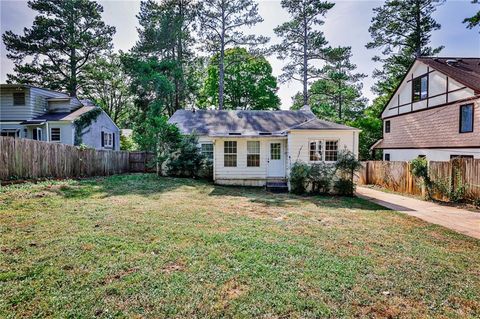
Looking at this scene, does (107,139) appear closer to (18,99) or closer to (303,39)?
(18,99)

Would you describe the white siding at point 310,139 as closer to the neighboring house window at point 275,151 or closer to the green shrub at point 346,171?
the green shrub at point 346,171

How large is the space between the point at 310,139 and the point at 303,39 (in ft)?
47.1

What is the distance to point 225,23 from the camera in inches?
859

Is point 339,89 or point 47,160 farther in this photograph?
point 339,89

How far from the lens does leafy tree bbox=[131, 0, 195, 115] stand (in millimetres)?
24062

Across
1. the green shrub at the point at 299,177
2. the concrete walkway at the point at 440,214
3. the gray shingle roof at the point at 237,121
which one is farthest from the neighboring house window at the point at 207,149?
the concrete walkway at the point at 440,214

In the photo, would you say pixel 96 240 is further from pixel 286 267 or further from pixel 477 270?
pixel 477 270

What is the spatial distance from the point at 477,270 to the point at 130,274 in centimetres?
515

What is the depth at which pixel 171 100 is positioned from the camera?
25.4 m

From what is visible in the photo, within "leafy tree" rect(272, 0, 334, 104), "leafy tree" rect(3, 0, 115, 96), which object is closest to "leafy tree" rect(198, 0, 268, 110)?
"leafy tree" rect(272, 0, 334, 104)

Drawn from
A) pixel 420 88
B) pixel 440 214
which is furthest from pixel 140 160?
pixel 420 88

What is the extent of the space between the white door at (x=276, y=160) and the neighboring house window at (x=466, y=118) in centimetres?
893

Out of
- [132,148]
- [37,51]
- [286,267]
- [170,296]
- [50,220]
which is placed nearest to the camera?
[170,296]

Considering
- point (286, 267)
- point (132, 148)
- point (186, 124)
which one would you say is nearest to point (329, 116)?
point (186, 124)
